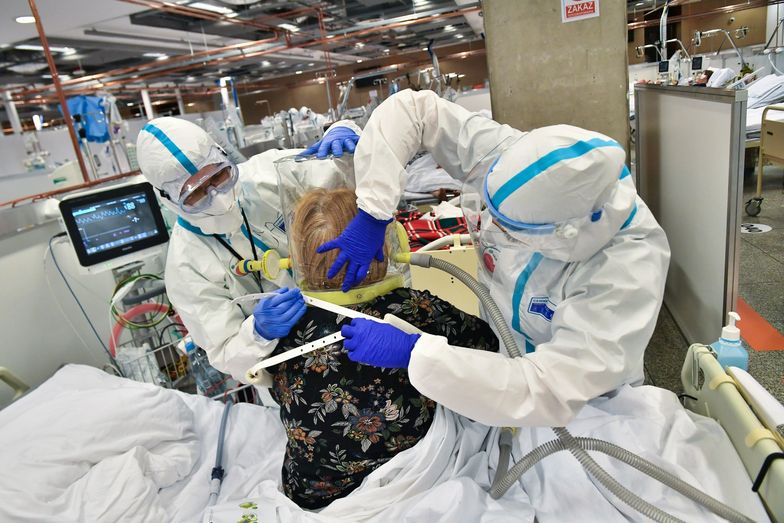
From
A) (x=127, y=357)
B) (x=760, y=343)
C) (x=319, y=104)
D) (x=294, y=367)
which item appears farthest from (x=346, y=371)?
(x=319, y=104)

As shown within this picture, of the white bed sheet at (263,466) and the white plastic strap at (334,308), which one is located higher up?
the white plastic strap at (334,308)

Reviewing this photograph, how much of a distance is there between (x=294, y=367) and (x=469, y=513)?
0.50 meters

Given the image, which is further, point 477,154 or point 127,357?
point 127,357

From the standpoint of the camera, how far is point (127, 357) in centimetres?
207

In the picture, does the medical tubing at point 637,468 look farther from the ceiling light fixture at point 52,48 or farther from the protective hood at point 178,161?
the ceiling light fixture at point 52,48

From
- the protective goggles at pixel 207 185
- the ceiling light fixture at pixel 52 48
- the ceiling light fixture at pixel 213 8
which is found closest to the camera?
the protective goggles at pixel 207 185

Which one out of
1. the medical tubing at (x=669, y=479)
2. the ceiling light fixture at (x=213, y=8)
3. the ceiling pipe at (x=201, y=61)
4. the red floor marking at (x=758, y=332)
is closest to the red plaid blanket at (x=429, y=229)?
the medical tubing at (x=669, y=479)

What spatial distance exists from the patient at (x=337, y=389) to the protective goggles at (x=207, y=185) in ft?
1.07

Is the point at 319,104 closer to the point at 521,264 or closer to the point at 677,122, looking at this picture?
the point at 677,122

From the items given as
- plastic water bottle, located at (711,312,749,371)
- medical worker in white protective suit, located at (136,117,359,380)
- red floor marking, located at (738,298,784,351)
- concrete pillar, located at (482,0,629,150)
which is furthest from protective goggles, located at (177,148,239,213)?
red floor marking, located at (738,298,784,351)

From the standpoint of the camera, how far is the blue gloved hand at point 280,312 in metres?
1.12

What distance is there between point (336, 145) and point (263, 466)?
39.4 inches

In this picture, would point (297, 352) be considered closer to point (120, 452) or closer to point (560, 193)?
point (560, 193)

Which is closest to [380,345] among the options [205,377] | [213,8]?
[205,377]
